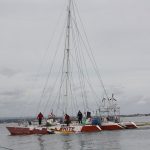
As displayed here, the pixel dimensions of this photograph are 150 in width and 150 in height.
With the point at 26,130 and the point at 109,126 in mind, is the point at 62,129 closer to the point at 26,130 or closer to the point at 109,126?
the point at 26,130

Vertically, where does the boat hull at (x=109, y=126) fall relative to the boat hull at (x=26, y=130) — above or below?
above

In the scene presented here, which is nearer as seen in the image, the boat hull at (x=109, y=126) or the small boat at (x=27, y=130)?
the small boat at (x=27, y=130)

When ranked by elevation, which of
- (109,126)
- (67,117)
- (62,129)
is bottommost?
(62,129)

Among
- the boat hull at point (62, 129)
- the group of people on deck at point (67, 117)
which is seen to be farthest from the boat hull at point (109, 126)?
the group of people on deck at point (67, 117)

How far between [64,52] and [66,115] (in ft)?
27.5

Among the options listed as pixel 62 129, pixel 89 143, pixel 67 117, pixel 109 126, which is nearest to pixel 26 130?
pixel 62 129

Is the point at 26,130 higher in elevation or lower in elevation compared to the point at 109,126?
lower

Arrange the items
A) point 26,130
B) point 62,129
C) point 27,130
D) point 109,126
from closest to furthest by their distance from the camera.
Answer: point 62,129 → point 109,126 → point 27,130 → point 26,130

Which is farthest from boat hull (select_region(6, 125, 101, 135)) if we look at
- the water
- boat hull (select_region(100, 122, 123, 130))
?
the water

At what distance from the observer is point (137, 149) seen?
114 feet

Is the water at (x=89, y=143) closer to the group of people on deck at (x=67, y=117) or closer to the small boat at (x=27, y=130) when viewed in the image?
the group of people on deck at (x=67, y=117)

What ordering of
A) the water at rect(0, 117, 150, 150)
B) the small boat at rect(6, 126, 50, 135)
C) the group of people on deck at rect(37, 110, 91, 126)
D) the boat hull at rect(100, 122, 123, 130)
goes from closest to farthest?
the water at rect(0, 117, 150, 150), the group of people on deck at rect(37, 110, 91, 126), the small boat at rect(6, 126, 50, 135), the boat hull at rect(100, 122, 123, 130)

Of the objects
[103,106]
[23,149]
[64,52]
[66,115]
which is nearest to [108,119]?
[103,106]

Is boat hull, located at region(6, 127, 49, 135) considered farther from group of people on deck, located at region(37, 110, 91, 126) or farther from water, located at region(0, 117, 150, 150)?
water, located at region(0, 117, 150, 150)
